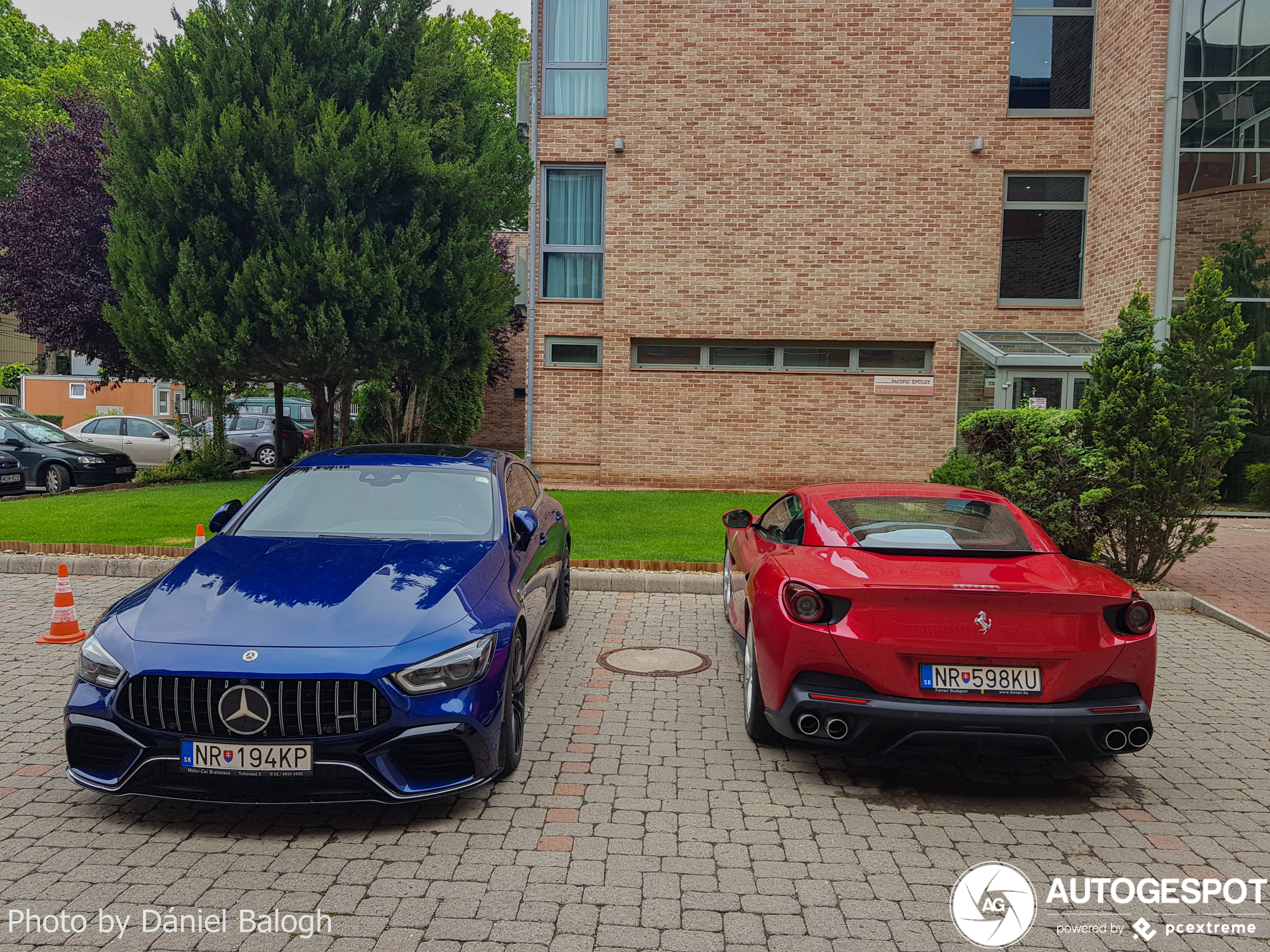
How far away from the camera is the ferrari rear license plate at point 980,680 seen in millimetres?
3867

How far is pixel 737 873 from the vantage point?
338 cm

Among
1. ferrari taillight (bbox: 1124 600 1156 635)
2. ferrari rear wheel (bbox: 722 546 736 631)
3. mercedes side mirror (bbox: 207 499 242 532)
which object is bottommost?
ferrari rear wheel (bbox: 722 546 736 631)

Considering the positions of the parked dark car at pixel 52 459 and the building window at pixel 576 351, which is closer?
the building window at pixel 576 351

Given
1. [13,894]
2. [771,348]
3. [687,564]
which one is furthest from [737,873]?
[771,348]

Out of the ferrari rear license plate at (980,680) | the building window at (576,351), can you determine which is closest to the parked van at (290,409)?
the building window at (576,351)

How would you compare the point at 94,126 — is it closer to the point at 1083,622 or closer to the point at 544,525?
the point at 544,525

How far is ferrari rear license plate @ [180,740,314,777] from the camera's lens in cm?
344

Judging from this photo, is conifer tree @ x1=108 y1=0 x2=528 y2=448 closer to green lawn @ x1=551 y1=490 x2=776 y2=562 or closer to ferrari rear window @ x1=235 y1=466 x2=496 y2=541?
green lawn @ x1=551 y1=490 x2=776 y2=562

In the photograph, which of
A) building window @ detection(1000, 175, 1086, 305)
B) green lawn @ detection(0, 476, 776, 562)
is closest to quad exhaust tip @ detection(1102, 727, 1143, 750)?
green lawn @ detection(0, 476, 776, 562)

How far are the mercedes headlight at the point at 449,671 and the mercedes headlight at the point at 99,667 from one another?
46.1 inches

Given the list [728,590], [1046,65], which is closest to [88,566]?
[728,590]

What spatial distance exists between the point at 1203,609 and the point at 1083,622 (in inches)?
215
